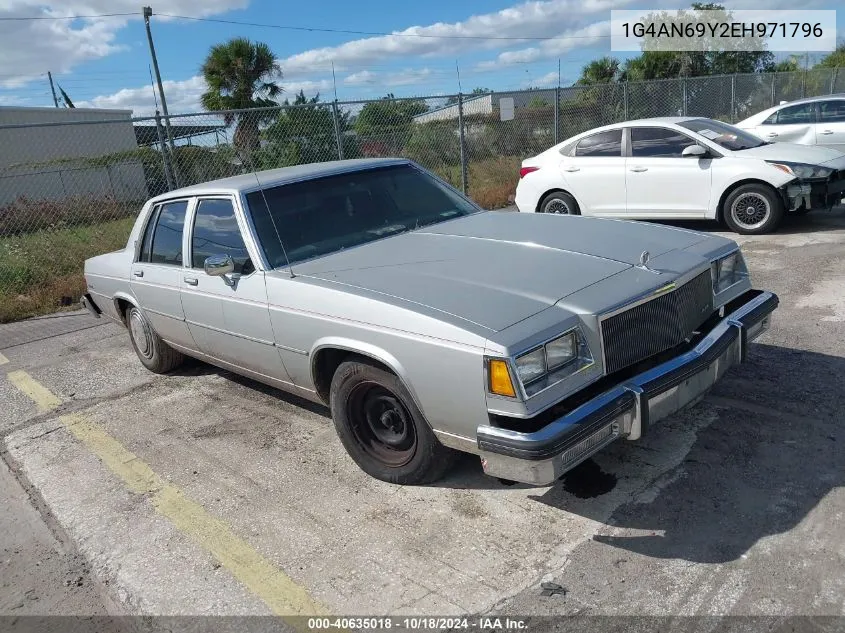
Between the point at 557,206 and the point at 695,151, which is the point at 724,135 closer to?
the point at 695,151

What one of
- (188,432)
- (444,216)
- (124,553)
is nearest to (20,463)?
(188,432)

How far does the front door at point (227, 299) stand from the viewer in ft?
13.4

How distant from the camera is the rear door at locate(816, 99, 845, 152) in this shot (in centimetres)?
1245

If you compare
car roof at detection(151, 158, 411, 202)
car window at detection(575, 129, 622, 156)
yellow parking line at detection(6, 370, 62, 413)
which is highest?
car roof at detection(151, 158, 411, 202)

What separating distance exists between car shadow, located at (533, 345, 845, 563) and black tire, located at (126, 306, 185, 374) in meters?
3.51

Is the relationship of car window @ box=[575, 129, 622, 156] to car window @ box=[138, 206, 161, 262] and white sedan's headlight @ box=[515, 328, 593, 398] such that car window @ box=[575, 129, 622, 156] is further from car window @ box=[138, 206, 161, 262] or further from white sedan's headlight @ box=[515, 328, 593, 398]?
white sedan's headlight @ box=[515, 328, 593, 398]

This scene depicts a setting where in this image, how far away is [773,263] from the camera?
7285mm

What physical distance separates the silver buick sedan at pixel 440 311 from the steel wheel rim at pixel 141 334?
469mm

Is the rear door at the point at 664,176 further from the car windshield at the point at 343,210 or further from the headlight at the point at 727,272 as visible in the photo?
the headlight at the point at 727,272

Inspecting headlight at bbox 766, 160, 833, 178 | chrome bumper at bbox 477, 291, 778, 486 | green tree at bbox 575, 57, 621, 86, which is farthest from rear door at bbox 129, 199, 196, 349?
green tree at bbox 575, 57, 621, 86

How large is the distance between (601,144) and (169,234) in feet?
20.7

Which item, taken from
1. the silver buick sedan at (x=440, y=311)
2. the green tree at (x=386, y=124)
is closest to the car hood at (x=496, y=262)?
the silver buick sedan at (x=440, y=311)

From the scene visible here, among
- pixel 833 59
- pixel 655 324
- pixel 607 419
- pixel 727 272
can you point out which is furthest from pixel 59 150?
pixel 833 59

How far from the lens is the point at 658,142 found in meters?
8.88
